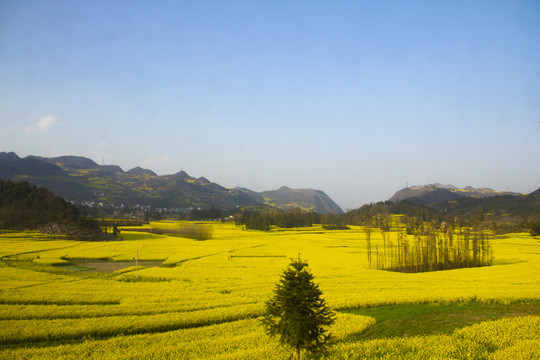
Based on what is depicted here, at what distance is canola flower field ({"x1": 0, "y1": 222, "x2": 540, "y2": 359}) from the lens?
17.6 m

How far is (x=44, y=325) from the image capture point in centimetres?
2078

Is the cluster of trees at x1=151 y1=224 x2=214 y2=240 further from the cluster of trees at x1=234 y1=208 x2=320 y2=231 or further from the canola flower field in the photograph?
the canola flower field

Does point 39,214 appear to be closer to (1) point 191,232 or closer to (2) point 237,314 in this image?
(1) point 191,232

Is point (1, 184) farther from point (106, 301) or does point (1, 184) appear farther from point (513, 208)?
point (513, 208)

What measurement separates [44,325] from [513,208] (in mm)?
209469

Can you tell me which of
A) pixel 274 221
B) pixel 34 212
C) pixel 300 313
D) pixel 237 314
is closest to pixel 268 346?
pixel 300 313

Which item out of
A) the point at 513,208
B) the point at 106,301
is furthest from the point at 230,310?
the point at 513,208

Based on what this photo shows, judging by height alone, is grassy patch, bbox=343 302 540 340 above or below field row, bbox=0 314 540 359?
below

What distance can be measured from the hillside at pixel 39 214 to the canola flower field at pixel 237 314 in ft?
149

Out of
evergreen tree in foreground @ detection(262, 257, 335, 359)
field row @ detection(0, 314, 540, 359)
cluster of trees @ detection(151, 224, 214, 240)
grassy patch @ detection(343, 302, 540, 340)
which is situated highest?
evergreen tree in foreground @ detection(262, 257, 335, 359)

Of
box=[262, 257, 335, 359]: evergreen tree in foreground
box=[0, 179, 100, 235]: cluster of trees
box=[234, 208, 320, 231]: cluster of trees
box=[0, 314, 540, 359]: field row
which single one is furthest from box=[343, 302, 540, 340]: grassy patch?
box=[234, 208, 320, 231]: cluster of trees

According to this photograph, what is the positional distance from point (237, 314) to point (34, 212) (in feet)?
310

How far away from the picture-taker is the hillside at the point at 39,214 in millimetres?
86688

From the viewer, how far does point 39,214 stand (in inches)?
3610
